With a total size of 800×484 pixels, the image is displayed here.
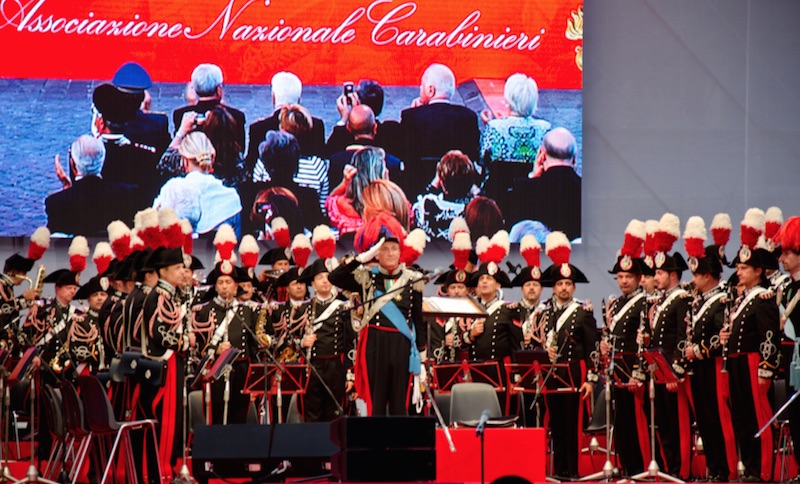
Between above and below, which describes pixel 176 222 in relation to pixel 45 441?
above

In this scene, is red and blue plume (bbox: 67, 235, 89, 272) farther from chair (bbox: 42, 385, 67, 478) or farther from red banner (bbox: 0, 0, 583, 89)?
chair (bbox: 42, 385, 67, 478)

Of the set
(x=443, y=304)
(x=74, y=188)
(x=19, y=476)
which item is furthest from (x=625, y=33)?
(x=19, y=476)

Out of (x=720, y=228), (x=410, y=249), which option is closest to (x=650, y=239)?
(x=720, y=228)

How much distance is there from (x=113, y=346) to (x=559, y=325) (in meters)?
3.97

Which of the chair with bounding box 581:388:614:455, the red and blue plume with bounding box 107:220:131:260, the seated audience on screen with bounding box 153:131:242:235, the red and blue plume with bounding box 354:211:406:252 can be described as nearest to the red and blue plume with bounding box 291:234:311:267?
the seated audience on screen with bounding box 153:131:242:235

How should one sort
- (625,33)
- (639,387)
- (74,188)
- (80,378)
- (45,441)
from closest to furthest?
(80,378), (639,387), (45,441), (74,188), (625,33)

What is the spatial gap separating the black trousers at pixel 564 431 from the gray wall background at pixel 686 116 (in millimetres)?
4619

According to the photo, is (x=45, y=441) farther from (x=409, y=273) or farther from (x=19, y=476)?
(x=409, y=273)

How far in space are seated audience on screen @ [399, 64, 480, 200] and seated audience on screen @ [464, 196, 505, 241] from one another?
0.55 metres

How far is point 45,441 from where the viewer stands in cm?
1270

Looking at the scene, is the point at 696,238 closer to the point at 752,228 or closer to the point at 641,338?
the point at 752,228

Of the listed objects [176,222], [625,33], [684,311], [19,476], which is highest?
[625,33]

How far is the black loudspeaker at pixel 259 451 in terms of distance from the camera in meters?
8.07

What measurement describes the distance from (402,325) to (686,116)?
7949 mm
